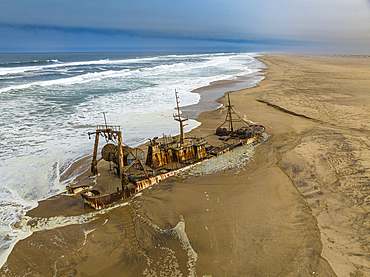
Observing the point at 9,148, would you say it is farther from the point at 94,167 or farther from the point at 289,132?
the point at 289,132

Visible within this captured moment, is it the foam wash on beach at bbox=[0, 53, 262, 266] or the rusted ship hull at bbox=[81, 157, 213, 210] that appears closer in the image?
the rusted ship hull at bbox=[81, 157, 213, 210]

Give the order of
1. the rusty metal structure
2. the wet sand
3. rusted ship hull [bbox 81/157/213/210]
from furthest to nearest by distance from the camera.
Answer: the rusty metal structure, rusted ship hull [bbox 81/157/213/210], the wet sand

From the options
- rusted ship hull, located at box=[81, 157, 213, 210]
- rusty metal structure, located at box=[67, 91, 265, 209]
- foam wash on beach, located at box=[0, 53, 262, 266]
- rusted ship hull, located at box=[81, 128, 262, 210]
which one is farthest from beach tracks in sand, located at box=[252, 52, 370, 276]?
foam wash on beach, located at box=[0, 53, 262, 266]

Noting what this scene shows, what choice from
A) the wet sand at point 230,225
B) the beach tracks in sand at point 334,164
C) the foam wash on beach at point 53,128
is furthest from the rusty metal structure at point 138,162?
the beach tracks in sand at point 334,164

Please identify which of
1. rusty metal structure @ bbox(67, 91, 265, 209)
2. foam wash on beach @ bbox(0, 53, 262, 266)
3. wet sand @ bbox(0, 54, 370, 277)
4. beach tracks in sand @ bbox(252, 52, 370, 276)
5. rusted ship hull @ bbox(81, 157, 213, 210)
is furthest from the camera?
foam wash on beach @ bbox(0, 53, 262, 266)

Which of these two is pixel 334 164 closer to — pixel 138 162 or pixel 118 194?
pixel 138 162

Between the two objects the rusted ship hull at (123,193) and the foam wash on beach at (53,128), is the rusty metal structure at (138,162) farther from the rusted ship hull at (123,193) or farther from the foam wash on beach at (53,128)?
the foam wash on beach at (53,128)

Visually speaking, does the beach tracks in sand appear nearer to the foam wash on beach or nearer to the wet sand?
the wet sand
